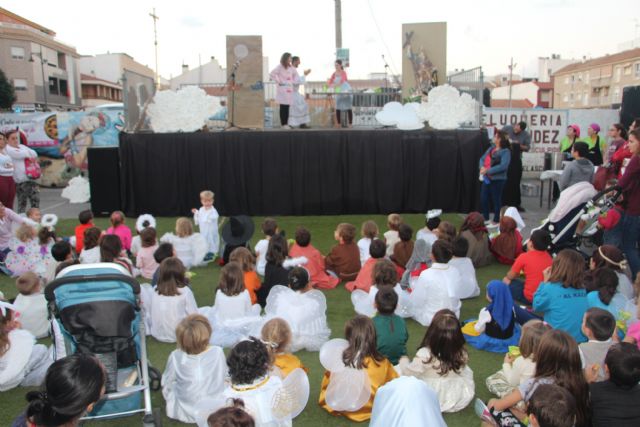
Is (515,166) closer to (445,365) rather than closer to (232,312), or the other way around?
(232,312)

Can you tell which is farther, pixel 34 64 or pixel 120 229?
pixel 34 64

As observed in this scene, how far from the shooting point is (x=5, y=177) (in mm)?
8008

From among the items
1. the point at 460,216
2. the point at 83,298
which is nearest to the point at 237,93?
the point at 460,216

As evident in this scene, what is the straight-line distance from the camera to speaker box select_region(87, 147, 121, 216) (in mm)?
10281

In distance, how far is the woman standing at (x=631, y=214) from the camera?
5645 mm

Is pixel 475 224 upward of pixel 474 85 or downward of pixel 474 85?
downward

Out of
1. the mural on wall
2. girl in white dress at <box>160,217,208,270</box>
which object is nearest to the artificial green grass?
girl in white dress at <box>160,217,208,270</box>

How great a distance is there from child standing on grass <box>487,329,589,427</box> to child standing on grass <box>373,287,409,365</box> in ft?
3.33

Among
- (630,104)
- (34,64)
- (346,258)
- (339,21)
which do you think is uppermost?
(34,64)

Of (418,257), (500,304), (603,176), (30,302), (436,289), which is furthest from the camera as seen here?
(603,176)

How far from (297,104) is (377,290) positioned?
698 cm

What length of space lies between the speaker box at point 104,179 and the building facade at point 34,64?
33.2 meters

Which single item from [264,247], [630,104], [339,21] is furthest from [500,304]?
[339,21]

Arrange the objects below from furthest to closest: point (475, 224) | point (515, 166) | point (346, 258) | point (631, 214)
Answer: point (515, 166)
point (475, 224)
point (346, 258)
point (631, 214)
